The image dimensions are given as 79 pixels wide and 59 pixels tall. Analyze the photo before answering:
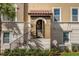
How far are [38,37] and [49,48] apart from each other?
0.29 metres

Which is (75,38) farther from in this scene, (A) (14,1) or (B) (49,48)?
(A) (14,1)

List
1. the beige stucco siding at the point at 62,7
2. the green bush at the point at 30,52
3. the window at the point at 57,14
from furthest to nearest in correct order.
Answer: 1. the window at the point at 57,14
2. the beige stucco siding at the point at 62,7
3. the green bush at the point at 30,52

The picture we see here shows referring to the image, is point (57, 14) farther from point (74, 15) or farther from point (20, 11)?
point (20, 11)

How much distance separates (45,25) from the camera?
13.2 m

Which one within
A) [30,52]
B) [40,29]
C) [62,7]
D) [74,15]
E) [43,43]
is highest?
[62,7]

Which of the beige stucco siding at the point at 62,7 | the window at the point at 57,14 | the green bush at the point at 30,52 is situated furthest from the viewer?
the window at the point at 57,14

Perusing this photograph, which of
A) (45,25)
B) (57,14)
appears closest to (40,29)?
(45,25)

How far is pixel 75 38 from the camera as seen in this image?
516 inches

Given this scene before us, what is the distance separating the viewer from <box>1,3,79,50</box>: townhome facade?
513 inches

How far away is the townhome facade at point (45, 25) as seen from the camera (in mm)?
13023

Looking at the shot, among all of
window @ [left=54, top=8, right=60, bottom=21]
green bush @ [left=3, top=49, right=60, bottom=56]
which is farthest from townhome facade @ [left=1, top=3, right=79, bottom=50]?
green bush @ [left=3, top=49, right=60, bottom=56]

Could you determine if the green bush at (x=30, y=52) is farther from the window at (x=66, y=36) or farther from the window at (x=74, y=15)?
the window at (x=74, y=15)

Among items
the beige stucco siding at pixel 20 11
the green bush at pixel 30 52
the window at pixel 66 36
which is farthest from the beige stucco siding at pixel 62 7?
the green bush at pixel 30 52

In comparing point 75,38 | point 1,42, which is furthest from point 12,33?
point 75,38
